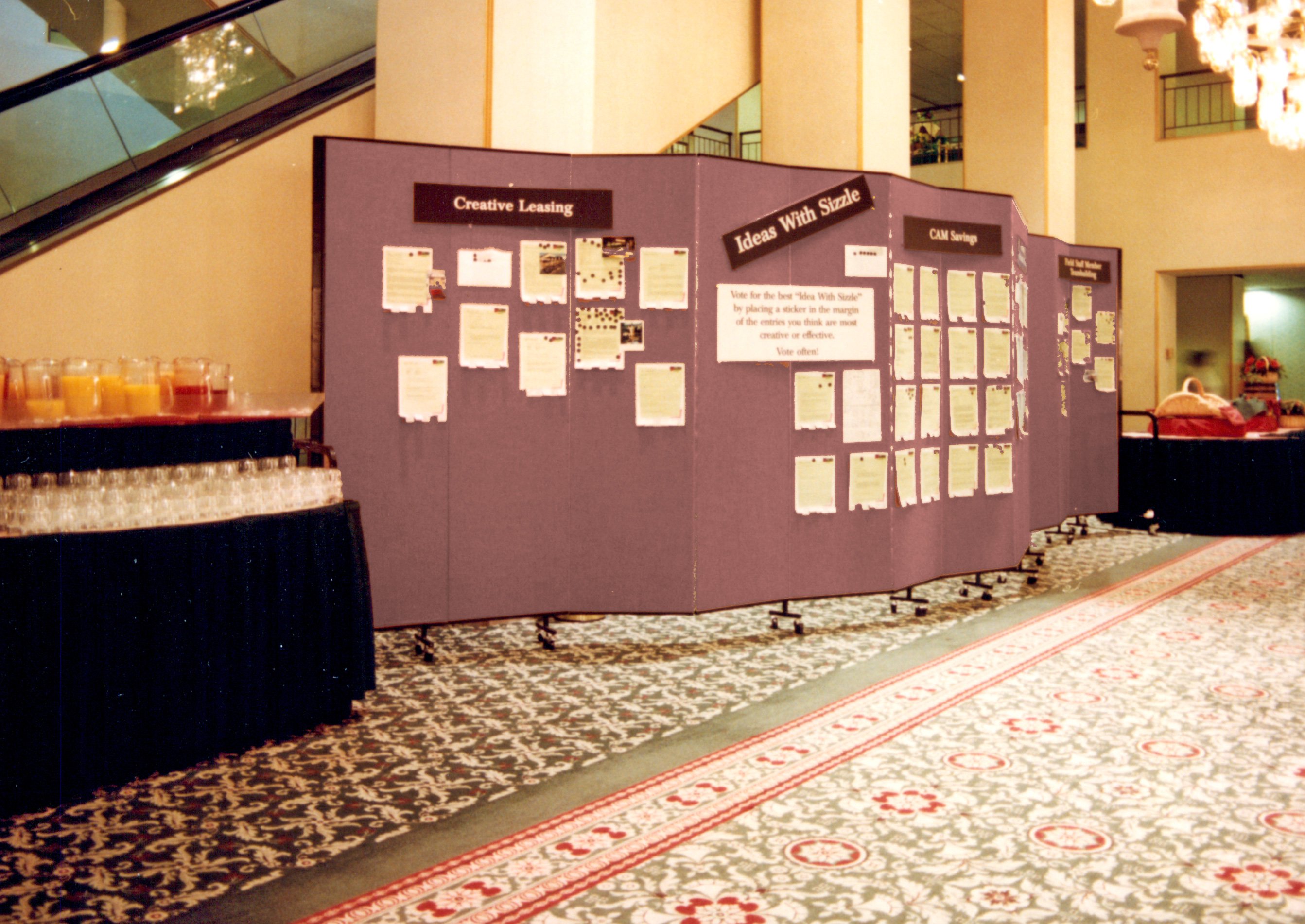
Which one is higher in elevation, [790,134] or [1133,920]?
[790,134]

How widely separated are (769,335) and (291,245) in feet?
11.1

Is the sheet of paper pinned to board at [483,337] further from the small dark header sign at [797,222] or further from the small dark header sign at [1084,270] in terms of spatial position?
the small dark header sign at [1084,270]

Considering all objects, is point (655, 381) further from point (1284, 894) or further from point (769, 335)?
point (1284, 894)

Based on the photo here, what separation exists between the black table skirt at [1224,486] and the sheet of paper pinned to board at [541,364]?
6.43 metres

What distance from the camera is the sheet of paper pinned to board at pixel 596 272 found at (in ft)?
15.0

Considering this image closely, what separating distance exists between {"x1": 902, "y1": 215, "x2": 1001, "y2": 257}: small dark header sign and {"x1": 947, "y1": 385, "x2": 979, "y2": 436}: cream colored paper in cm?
78

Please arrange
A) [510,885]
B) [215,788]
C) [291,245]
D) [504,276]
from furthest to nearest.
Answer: [291,245]
[504,276]
[215,788]
[510,885]

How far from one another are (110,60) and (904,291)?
5.06 m

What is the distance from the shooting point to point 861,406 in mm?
5062

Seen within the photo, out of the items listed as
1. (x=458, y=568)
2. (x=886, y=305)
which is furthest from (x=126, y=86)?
(x=886, y=305)

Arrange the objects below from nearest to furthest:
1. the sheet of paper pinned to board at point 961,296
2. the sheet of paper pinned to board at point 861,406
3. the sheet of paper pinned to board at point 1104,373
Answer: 1. the sheet of paper pinned to board at point 861,406
2. the sheet of paper pinned to board at point 961,296
3. the sheet of paper pinned to board at point 1104,373

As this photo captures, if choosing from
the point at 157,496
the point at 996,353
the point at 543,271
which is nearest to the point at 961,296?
the point at 996,353

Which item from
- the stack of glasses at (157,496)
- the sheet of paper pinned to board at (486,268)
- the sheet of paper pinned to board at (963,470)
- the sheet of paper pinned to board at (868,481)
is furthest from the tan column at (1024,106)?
the stack of glasses at (157,496)

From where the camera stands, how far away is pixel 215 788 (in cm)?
290
